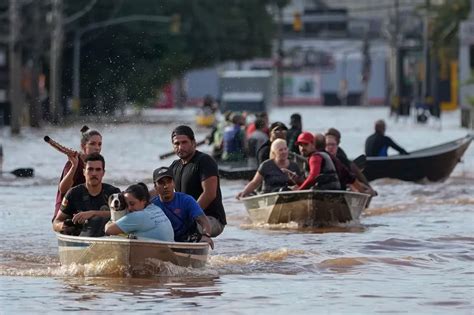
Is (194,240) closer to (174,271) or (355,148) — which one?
(174,271)

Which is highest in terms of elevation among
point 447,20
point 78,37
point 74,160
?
point 447,20

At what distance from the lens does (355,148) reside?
176 feet

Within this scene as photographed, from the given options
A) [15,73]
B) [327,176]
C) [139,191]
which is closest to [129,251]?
[139,191]

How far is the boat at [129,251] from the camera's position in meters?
15.9

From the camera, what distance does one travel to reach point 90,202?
1630 cm

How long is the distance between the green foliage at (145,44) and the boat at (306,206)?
2493 inches

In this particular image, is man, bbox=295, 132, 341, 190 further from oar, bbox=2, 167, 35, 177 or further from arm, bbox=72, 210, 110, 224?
oar, bbox=2, 167, 35, 177

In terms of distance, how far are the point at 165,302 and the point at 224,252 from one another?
223 inches

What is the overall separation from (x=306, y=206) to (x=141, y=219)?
7597mm

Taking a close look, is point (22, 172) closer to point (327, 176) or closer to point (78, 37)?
point (327, 176)

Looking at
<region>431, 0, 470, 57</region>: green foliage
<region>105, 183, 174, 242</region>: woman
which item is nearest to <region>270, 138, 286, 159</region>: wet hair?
<region>105, 183, 174, 242</region>: woman

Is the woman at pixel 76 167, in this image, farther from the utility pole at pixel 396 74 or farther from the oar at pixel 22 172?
the utility pole at pixel 396 74

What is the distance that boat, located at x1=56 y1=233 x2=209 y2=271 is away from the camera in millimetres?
15940

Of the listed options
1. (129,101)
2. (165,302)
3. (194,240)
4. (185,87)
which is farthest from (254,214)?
(185,87)
